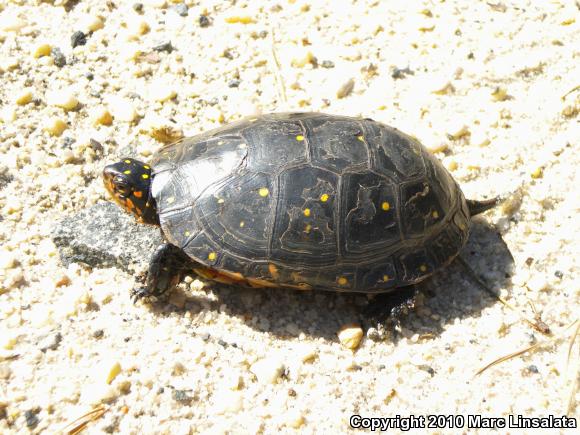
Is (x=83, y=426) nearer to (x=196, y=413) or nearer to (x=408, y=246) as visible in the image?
(x=196, y=413)

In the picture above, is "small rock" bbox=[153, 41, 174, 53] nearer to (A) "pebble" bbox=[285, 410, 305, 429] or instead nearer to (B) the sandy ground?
(B) the sandy ground

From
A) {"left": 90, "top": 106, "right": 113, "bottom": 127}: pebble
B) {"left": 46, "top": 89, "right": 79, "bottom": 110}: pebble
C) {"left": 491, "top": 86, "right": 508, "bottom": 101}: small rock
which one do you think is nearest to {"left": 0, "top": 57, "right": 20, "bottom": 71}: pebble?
{"left": 46, "top": 89, "right": 79, "bottom": 110}: pebble

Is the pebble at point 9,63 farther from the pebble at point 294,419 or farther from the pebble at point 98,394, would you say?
the pebble at point 294,419

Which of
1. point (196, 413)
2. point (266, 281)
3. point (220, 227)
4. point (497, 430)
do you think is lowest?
point (497, 430)

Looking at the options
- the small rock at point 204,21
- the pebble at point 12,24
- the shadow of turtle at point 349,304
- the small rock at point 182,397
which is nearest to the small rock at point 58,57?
the pebble at point 12,24

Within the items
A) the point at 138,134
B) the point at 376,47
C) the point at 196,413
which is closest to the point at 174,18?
the point at 138,134

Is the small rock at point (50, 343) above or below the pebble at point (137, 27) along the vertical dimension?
below

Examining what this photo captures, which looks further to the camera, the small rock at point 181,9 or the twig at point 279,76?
the small rock at point 181,9
